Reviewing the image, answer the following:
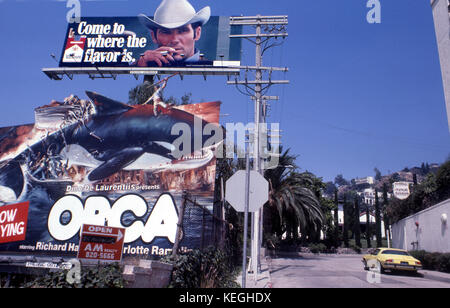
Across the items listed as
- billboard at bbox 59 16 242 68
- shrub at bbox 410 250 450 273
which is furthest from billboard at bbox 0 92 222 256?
shrub at bbox 410 250 450 273

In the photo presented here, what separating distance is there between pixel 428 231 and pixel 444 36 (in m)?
12.0

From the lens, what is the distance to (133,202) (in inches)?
714

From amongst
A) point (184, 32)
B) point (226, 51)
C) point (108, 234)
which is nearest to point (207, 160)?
point (226, 51)

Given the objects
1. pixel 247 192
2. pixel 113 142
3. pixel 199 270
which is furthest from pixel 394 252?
pixel 113 142

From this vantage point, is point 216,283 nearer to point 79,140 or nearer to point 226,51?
point 79,140

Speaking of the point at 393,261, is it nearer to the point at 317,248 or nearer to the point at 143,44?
the point at 143,44

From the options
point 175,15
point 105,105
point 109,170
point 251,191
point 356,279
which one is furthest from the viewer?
point 175,15

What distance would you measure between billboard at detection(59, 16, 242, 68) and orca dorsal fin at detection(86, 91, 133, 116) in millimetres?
2931

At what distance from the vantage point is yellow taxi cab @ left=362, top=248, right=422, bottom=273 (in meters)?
16.2

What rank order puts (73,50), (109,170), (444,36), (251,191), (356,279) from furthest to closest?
(73,50)
(109,170)
(444,36)
(356,279)
(251,191)

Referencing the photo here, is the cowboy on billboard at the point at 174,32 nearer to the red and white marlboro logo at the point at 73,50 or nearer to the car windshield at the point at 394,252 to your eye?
the red and white marlboro logo at the point at 73,50

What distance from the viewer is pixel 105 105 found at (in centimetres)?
2119

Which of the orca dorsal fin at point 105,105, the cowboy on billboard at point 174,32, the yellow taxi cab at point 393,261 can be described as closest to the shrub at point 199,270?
the yellow taxi cab at point 393,261
